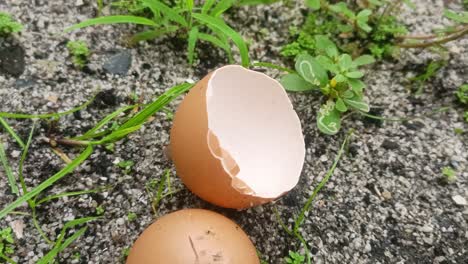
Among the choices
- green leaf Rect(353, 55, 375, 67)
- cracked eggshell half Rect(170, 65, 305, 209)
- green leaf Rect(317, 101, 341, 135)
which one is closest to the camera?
cracked eggshell half Rect(170, 65, 305, 209)

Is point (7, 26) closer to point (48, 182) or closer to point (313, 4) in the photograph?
point (48, 182)

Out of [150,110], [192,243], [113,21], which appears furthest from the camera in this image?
[113,21]

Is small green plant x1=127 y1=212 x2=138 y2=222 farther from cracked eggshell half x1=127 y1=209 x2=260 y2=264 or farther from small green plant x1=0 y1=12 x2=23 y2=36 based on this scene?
small green plant x1=0 y1=12 x2=23 y2=36

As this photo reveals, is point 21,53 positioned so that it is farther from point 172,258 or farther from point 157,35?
point 172,258

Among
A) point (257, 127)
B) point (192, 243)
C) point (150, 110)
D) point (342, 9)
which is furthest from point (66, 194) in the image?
point (342, 9)

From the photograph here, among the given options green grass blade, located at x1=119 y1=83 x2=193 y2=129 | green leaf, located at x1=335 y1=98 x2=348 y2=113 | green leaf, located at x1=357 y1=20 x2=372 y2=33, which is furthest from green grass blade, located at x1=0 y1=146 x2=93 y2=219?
green leaf, located at x1=357 y1=20 x2=372 y2=33

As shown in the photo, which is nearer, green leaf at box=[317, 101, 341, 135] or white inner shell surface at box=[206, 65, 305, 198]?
white inner shell surface at box=[206, 65, 305, 198]

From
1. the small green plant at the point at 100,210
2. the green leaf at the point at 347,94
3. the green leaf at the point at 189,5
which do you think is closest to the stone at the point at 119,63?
the green leaf at the point at 189,5
